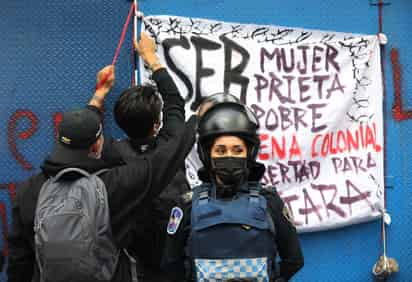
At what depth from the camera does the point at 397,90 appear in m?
4.38

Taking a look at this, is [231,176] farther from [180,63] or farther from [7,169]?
[7,169]

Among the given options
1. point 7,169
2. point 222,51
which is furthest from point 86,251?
point 222,51

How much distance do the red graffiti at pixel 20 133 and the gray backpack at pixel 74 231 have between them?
1603 millimetres

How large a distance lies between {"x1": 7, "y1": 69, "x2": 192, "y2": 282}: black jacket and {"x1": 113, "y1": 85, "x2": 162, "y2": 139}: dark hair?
191mm

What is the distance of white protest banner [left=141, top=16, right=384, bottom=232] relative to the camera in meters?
3.98

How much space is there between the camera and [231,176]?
2379 mm

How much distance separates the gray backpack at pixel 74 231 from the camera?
2.18 meters

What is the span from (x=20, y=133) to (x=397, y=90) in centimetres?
289

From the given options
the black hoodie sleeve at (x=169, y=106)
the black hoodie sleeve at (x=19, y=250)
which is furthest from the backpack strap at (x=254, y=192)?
the black hoodie sleeve at (x=19, y=250)

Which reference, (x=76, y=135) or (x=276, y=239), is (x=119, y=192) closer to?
(x=76, y=135)

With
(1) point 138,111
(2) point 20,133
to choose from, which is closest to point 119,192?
(1) point 138,111

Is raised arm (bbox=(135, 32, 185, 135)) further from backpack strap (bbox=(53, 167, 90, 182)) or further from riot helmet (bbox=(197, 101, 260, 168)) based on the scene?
A: backpack strap (bbox=(53, 167, 90, 182))

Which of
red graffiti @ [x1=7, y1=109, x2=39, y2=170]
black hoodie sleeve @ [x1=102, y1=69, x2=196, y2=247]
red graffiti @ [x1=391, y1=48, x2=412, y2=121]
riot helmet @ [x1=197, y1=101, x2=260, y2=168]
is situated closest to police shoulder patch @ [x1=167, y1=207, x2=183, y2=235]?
black hoodie sleeve @ [x1=102, y1=69, x2=196, y2=247]

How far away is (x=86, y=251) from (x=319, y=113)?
245 centimetres
